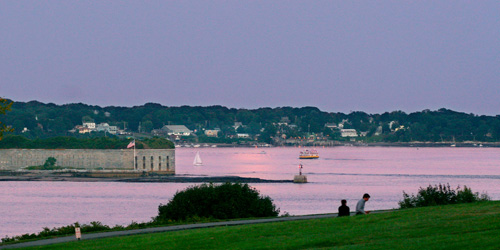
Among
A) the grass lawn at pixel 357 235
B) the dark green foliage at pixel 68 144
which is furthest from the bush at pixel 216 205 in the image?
the dark green foliage at pixel 68 144

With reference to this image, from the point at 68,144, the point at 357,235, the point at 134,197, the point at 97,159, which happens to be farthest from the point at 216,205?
the point at 68,144

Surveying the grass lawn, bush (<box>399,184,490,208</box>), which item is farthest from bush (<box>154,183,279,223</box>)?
the grass lawn

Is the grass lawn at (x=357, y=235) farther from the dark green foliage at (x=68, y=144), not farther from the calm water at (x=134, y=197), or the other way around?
the dark green foliage at (x=68, y=144)

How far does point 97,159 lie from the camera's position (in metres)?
134

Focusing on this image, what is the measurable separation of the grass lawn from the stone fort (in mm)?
103735

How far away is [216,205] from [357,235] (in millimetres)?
15130

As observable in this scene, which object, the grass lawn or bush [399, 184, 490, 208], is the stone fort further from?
the grass lawn

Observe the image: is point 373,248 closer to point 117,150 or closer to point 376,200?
point 376,200

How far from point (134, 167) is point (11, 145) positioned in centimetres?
2361

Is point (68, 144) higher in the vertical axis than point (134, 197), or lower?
higher

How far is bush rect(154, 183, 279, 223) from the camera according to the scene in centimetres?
3806

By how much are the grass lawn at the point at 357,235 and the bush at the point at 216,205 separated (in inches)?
356

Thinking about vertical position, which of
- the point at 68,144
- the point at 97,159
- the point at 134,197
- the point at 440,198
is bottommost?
the point at 134,197

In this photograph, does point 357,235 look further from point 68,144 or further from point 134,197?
point 68,144
